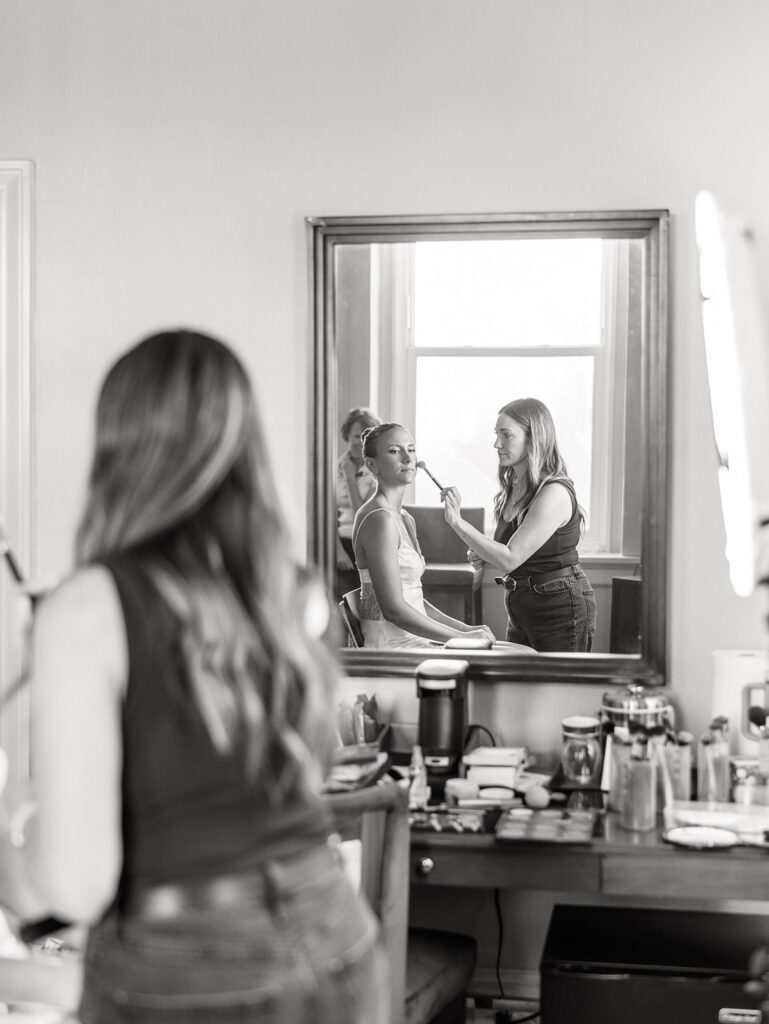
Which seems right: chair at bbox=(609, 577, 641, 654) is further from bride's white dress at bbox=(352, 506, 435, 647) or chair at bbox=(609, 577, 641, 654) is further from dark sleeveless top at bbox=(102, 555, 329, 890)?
dark sleeveless top at bbox=(102, 555, 329, 890)

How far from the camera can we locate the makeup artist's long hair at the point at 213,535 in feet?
4.08

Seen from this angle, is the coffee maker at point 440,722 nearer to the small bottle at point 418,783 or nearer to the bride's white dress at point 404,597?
the small bottle at point 418,783

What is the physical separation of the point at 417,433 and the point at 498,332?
308 millimetres

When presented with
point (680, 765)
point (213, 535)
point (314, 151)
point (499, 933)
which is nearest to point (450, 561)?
point (680, 765)

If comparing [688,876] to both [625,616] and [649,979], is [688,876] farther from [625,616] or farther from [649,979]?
[625,616]

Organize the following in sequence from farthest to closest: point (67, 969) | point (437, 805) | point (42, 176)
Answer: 1. point (42, 176)
2. point (437, 805)
3. point (67, 969)

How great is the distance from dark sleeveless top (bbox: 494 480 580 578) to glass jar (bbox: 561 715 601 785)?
0.37m

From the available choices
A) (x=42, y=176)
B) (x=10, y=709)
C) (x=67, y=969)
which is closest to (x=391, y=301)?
(x=42, y=176)

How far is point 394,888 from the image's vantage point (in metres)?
2.22

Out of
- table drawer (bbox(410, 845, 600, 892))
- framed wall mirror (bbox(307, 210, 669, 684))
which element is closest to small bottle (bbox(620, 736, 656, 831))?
table drawer (bbox(410, 845, 600, 892))

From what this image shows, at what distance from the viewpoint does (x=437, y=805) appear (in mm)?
2725

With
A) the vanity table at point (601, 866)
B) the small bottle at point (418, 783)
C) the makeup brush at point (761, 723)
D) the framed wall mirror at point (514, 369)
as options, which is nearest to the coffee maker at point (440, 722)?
the small bottle at point (418, 783)

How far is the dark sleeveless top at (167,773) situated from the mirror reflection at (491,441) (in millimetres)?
1821

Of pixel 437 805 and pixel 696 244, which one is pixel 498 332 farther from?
pixel 437 805
